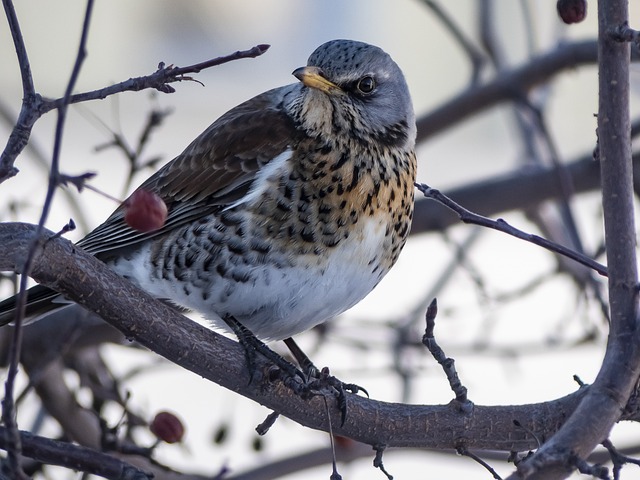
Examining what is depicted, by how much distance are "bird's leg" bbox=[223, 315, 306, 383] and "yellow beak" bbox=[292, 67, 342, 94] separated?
682 mm

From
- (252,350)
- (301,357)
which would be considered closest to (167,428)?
(252,350)

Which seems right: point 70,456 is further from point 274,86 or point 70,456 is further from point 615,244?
point 274,86

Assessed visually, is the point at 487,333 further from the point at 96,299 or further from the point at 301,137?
the point at 96,299

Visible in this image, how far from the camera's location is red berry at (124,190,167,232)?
2.20 m

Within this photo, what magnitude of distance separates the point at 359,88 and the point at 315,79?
0.23 m

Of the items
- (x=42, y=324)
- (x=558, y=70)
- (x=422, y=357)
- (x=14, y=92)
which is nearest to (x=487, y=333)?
(x=422, y=357)

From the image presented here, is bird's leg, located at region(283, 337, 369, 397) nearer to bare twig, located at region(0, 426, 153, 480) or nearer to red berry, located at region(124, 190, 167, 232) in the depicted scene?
red berry, located at region(124, 190, 167, 232)

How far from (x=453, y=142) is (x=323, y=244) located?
4302 millimetres

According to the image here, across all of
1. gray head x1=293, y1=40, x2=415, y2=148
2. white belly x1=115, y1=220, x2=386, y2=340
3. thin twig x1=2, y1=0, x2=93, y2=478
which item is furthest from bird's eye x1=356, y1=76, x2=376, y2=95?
thin twig x1=2, y1=0, x2=93, y2=478

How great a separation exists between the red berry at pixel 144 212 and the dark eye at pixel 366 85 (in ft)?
3.09

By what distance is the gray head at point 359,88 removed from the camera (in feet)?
9.46

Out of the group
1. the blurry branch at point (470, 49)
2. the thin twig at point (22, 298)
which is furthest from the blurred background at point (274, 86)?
the thin twig at point (22, 298)

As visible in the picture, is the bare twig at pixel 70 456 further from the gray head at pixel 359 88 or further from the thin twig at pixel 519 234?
the gray head at pixel 359 88

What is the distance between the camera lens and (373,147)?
9.85 feet
